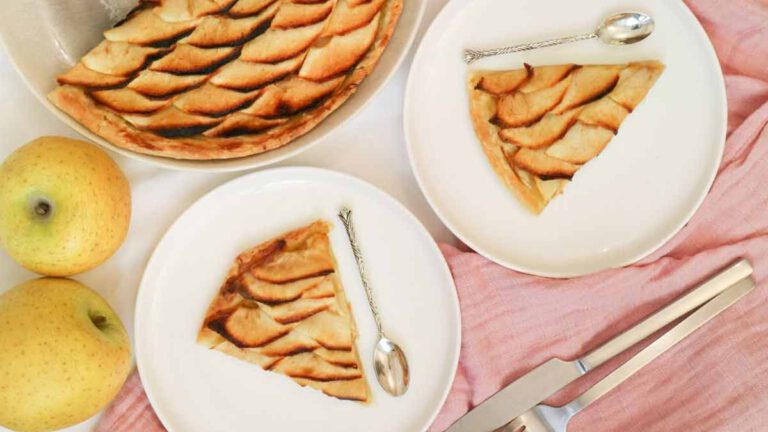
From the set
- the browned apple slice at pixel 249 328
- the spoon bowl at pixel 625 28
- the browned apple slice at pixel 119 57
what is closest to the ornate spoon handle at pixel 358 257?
the browned apple slice at pixel 249 328

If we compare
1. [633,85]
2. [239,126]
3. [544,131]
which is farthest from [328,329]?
[633,85]

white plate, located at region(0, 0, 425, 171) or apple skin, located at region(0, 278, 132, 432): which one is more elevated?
white plate, located at region(0, 0, 425, 171)

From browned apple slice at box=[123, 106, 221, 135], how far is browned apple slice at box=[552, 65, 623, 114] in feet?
1.62

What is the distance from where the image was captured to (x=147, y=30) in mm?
904

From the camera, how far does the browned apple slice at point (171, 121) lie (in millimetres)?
905

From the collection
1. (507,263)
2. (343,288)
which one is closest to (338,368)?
(343,288)

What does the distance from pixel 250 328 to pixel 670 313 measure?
0.60 m

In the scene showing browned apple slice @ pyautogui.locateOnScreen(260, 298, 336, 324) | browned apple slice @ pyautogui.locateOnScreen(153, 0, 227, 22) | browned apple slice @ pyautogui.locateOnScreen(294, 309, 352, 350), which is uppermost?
browned apple slice @ pyautogui.locateOnScreen(153, 0, 227, 22)

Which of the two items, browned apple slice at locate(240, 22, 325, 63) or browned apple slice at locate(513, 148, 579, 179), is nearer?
browned apple slice at locate(240, 22, 325, 63)

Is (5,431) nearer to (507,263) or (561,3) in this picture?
(507,263)

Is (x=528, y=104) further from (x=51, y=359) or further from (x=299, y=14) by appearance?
(x=51, y=359)

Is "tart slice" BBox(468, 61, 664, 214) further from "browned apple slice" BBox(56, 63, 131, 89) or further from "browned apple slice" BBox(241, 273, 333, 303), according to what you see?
"browned apple slice" BBox(56, 63, 131, 89)

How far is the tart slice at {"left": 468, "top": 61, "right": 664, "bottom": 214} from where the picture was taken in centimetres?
103

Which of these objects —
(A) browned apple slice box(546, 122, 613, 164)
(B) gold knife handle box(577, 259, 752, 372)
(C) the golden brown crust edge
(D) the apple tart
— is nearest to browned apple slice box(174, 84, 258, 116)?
(D) the apple tart
